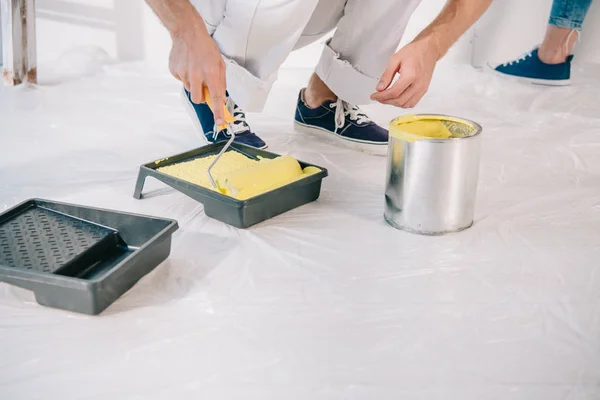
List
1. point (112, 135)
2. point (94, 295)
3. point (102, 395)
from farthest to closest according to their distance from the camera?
point (112, 135), point (94, 295), point (102, 395)

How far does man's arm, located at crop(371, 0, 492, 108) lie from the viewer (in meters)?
1.14

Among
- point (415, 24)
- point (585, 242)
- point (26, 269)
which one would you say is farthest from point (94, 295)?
point (415, 24)

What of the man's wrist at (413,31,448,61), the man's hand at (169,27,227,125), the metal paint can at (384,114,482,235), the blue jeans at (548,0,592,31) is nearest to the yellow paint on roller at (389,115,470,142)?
the metal paint can at (384,114,482,235)

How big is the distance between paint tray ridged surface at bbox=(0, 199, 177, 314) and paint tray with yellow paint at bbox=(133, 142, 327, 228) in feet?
0.50

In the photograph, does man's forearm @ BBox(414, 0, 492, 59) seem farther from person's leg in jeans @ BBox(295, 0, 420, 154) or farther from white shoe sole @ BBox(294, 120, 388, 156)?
white shoe sole @ BBox(294, 120, 388, 156)

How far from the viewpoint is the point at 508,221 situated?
1219 millimetres

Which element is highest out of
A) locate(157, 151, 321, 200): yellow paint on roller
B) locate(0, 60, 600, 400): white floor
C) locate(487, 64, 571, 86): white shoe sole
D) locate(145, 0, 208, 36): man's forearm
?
locate(145, 0, 208, 36): man's forearm

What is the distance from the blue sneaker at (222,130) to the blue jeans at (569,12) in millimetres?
1307

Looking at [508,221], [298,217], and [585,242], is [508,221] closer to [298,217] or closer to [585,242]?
[585,242]

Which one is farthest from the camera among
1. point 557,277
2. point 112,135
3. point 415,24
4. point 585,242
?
point 415,24

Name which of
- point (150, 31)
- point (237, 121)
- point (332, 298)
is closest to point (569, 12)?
point (237, 121)

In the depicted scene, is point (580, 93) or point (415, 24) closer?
point (580, 93)

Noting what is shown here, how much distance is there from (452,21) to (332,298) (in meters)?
0.60

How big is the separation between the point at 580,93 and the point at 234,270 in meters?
1.54
